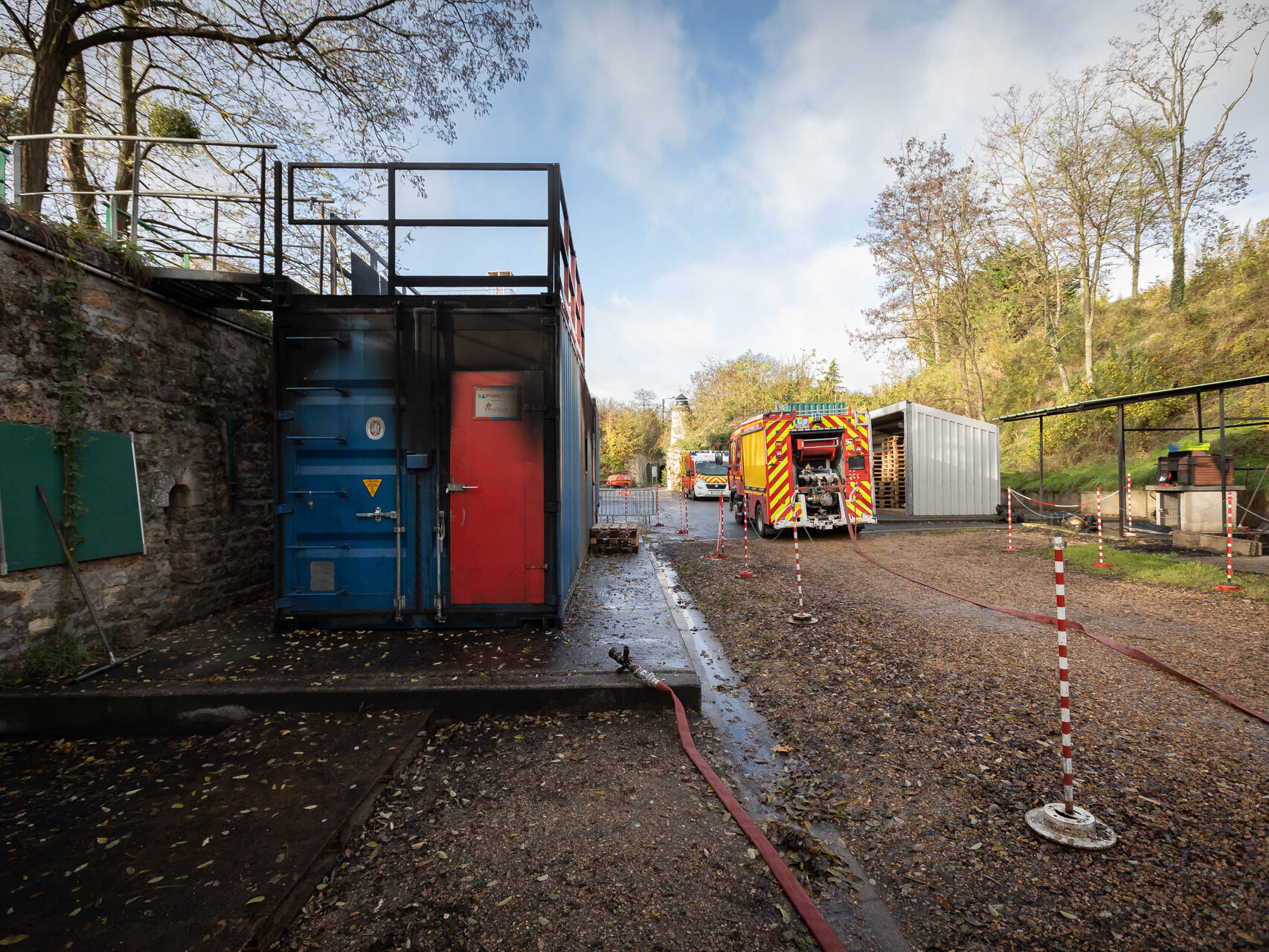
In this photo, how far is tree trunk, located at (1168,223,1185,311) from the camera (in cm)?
2050

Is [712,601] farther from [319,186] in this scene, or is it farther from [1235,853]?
[319,186]

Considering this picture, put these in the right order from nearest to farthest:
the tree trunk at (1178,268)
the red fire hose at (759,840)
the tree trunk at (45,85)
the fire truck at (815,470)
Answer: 1. the red fire hose at (759,840)
2. the tree trunk at (45,85)
3. the fire truck at (815,470)
4. the tree trunk at (1178,268)

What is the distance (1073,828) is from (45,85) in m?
12.2

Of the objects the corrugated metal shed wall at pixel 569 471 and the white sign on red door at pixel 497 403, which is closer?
the white sign on red door at pixel 497 403

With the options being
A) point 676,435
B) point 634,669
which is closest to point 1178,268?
point 634,669

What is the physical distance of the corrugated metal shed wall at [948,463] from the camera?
16531 millimetres

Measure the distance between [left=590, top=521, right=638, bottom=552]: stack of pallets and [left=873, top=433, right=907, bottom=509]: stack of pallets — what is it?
12089 millimetres

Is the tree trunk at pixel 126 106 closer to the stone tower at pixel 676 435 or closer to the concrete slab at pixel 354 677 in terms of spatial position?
the concrete slab at pixel 354 677

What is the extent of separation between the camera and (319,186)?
9812 millimetres

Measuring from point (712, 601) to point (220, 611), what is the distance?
558 cm

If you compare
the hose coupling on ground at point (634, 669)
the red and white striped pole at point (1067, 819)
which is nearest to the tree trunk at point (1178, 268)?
the red and white striped pole at point (1067, 819)

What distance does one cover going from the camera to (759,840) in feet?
8.45

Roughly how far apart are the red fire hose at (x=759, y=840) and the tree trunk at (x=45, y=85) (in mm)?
9162

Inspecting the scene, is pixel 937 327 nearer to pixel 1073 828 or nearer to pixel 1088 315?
pixel 1088 315
